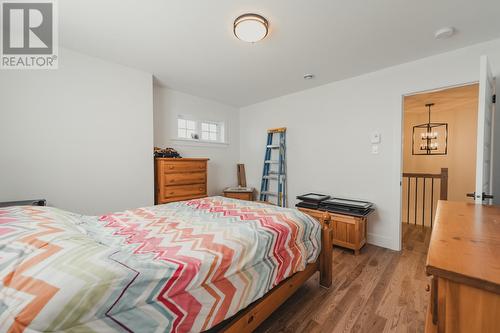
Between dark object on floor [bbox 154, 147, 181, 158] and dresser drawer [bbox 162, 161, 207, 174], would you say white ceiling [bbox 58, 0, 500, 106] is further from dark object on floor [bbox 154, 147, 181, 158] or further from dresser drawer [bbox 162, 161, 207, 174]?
dresser drawer [bbox 162, 161, 207, 174]

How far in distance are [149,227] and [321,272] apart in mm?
1558

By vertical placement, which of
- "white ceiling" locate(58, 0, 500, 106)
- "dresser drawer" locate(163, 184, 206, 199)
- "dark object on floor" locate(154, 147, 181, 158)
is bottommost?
"dresser drawer" locate(163, 184, 206, 199)

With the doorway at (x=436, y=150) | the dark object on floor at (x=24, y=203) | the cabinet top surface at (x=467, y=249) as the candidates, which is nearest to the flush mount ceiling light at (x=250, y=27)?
the cabinet top surface at (x=467, y=249)

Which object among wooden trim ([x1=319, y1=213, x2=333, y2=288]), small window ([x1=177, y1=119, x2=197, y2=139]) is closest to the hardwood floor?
wooden trim ([x1=319, y1=213, x2=333, y2=288])

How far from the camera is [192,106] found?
384 cm

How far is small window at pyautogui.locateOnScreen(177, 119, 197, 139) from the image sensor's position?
3754 mm

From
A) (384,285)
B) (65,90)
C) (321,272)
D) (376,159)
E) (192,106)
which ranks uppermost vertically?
(192,106)

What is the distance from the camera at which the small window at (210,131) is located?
4109mm

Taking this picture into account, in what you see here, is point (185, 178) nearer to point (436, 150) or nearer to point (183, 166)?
point (183, 166)

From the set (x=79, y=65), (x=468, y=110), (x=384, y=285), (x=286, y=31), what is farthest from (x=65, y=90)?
(x=468, y=110)

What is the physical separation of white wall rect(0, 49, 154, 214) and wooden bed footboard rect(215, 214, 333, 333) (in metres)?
2.26

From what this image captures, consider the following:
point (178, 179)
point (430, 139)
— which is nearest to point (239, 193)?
point (178, 179)

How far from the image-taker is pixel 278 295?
1.40 metres

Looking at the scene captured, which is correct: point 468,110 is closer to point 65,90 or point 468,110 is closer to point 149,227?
point 149,227
